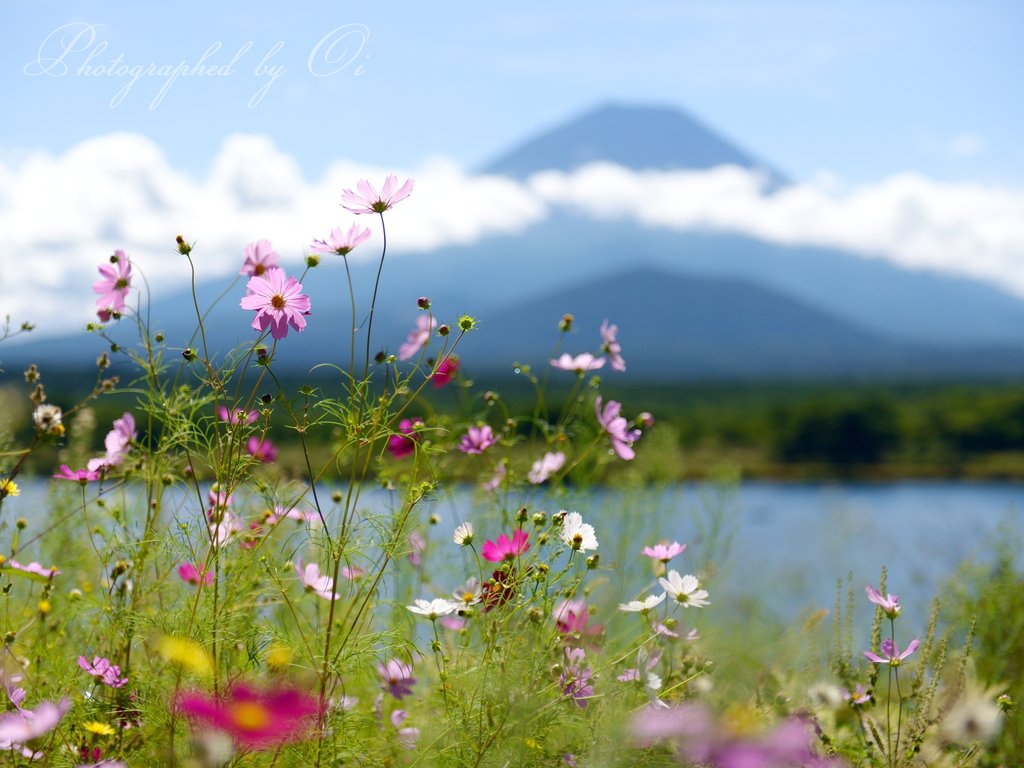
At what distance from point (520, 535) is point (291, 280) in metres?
0.54

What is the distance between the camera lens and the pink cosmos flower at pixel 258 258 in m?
1.55

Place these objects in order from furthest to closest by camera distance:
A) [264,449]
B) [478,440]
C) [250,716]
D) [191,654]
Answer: [478,440]
[264,449]
[191,654]
[250,716]

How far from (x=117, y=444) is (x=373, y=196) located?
72cm

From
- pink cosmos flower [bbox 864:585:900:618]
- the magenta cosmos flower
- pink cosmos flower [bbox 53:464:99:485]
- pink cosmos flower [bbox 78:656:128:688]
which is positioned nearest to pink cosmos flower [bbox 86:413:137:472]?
pink cosmos flower [bbox 53:464:99:485]

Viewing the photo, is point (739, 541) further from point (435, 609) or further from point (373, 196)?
point (373, 196)

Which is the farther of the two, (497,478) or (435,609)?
(497,478)

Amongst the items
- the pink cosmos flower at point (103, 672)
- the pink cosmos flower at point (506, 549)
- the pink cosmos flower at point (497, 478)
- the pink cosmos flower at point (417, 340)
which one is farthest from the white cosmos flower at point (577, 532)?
the pink cosmos flower at point (417, 340)

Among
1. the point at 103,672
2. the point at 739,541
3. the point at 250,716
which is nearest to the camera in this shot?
the point at 250,716

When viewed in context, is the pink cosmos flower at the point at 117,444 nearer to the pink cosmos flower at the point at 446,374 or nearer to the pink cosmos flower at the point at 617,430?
the pink cosmos flower at the point at 446,374

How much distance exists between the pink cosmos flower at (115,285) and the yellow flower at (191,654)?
62 centimetres

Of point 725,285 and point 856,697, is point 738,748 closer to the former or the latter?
point 856,697

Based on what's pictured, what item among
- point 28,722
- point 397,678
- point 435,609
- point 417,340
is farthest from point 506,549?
point 417,340

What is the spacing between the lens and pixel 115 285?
168 centimetres

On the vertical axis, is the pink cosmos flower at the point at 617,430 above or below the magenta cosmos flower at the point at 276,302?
below
